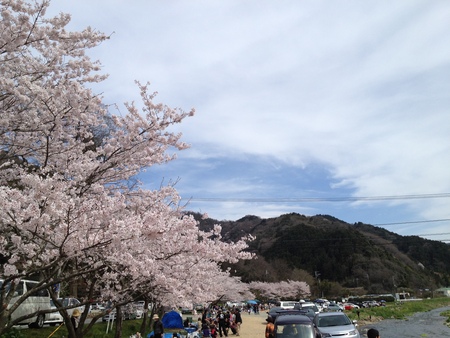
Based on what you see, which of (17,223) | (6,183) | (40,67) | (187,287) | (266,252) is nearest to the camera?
(17,223)

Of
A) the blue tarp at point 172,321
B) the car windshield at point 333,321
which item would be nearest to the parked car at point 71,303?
the blue tarp at point 172,321

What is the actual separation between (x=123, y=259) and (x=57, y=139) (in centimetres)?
243

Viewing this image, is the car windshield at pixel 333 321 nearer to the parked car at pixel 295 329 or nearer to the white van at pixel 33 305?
the parked car at pixel 295 329

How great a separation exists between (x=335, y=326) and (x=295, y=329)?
3.00 meters

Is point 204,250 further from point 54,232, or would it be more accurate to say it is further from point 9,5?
point 9,5

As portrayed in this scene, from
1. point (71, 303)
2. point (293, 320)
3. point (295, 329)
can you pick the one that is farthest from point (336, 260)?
point (295, 329)

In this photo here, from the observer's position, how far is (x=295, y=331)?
991 centimetres

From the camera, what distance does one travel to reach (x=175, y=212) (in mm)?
9656

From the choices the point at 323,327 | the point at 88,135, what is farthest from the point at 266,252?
the point at 88,135

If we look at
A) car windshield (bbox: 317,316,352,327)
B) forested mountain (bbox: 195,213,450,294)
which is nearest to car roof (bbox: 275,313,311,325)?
car windshield (bbox: 317,316,352,327)

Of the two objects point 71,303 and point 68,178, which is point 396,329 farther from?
point 68,178

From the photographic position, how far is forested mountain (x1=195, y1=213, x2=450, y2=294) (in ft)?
267

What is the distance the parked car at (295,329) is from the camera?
982 centimetres

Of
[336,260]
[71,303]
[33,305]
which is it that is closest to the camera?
[33,305]
